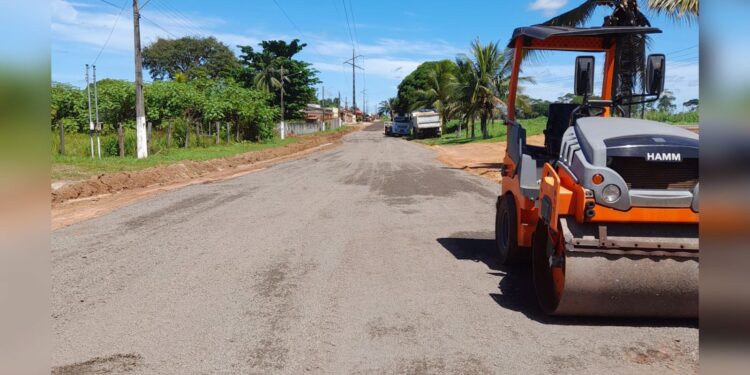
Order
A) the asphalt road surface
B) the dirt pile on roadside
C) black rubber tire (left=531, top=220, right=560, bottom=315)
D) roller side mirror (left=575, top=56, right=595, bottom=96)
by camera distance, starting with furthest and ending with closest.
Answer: the dirt pile on roadside
roller side mirror (left=575, top=56, right=595, bottom=96)
black rubber tire (left=531, top=220, right=560, bottom=315)
the asphalt road surface

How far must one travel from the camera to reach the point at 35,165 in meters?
1.14

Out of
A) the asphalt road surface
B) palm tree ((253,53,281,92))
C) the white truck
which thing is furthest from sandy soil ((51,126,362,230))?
palm tree ((253,53,281,92))

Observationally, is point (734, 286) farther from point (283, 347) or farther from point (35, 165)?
point (283, 347)

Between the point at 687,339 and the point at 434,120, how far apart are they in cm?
5154

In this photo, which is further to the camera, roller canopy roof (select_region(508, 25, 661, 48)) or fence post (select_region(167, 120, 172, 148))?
fence post (select_region(167, 120, 172, 148))

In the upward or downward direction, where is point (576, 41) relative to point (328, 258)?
upward

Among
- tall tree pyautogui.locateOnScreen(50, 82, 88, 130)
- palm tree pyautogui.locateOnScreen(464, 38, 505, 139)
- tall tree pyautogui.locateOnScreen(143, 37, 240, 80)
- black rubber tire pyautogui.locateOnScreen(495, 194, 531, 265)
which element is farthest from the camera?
tall tree pyautogui.locateOnScreen(143, 37, 240, 80)

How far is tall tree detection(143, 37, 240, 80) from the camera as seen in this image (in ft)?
272

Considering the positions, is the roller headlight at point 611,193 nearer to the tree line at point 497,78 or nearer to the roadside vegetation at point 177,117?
the tree line at point 497,78

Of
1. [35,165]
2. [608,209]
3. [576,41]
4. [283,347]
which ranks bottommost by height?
[283,347]

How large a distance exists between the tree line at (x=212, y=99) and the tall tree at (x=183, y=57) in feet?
14.5

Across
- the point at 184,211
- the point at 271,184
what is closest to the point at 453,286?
the point at 184,211

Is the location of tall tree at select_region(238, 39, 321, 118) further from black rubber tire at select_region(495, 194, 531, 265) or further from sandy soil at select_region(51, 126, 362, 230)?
black rubber tire at select_region(495, 194, 531, 265)

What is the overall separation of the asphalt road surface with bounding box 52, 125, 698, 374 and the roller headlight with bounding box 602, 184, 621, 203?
110 cm
